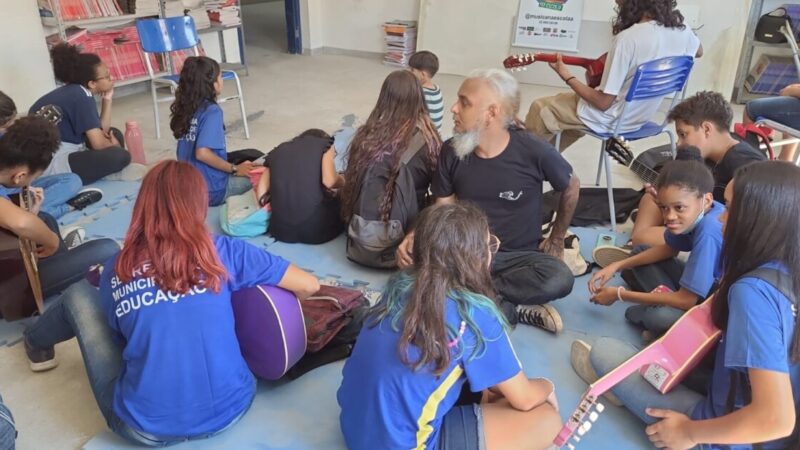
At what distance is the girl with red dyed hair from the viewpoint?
151 centimetres

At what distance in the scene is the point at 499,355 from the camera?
1.41 metres

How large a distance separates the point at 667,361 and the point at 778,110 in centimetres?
258

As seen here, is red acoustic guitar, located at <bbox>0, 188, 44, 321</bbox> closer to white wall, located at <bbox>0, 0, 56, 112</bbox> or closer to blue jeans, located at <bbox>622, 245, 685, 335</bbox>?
blue jeans, located at <bbox>622, 245, 685, 335</bbox>

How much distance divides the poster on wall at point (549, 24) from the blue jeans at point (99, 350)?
15.7 ft

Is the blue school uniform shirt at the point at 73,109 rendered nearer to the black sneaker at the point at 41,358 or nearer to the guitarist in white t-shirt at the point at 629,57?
the black sneaker at the point at 41,358

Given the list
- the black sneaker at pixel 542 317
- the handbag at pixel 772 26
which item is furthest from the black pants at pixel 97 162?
the handbag at pixel 772 26

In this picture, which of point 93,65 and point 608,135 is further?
point 93,65

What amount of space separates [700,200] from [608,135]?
3.58ft

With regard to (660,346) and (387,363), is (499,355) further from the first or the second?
(660,346)

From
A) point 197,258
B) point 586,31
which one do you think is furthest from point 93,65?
point 586,31

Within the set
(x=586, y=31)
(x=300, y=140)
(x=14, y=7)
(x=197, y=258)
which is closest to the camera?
(x=197, y=258)

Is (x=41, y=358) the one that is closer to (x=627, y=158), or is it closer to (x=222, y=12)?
(x=627, y=158)

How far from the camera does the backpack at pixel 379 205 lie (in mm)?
2564

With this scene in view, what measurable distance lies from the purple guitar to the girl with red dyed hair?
4 centimetres
